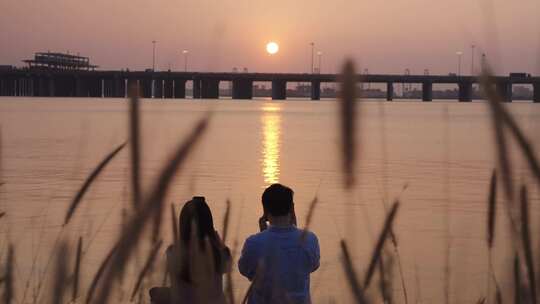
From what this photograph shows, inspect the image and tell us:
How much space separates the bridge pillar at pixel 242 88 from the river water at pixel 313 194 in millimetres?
114638

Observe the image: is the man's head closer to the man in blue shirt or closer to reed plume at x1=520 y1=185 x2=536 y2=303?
the man in blue shirt

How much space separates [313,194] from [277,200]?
1784 centimetres

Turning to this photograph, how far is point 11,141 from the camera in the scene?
47.2 metres

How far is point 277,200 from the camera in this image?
454 centimetres

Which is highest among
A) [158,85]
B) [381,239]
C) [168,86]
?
[158,85]

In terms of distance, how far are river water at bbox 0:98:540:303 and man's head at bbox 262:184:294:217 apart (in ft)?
0.99

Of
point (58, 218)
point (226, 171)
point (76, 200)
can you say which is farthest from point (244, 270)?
point (226, 171)

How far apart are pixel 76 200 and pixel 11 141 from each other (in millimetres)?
47257

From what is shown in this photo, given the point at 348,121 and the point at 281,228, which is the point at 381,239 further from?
the point at 281,228

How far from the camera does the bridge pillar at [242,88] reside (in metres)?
166

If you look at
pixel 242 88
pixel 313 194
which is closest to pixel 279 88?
pixel 242 88

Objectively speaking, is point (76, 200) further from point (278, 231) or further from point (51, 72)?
point (51, 72)

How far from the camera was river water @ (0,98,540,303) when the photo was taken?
66.0 inches

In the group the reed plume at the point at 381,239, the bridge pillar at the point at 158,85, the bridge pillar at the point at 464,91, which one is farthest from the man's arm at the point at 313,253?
the bridge pillar at the point at 158,85
